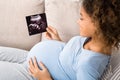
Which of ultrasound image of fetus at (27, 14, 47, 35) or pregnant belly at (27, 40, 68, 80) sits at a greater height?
ultrasound image of fetus at (27, 14, 47, 35)

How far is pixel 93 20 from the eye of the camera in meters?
1.20

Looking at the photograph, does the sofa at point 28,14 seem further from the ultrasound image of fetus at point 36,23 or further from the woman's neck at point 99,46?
the woman's neck at point 99,46

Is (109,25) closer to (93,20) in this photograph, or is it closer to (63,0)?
(93,20)

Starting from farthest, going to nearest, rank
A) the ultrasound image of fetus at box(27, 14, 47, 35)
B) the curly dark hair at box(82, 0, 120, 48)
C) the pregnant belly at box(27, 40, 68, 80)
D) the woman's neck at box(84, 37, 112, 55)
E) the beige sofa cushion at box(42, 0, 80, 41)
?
the beige sofa cushion at box(42, 0, 80, 41) → the ultrasound image of fetus at box(27, 14, 47, 35) → the pregnant belly at box(27, 40, 68, 80) → the woman's neck at box(84, 37, 112, 55) → the curly dark hair at box(82, 0, 120, 48)

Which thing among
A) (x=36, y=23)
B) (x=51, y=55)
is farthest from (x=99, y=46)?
(x=36, y=23)

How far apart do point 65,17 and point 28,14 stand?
30 cm

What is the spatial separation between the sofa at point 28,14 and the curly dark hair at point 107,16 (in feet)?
2.04

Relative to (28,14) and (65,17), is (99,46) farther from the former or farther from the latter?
(28,14)

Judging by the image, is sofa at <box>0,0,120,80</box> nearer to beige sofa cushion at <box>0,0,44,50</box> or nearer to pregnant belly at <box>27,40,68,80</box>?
beige sofa cushion at <box>0,0,44,50</box>

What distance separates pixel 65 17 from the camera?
1822 mm

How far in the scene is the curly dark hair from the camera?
45.1 inches

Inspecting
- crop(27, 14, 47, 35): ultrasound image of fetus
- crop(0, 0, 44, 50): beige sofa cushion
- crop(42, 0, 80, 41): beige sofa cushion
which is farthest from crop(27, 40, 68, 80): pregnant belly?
crop(0, 0, 44, 50): beige sofa cushion

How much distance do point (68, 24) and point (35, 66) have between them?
524mm

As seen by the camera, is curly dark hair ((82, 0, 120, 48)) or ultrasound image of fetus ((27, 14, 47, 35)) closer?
curly dark hair ((82, 0, 120, 48))
